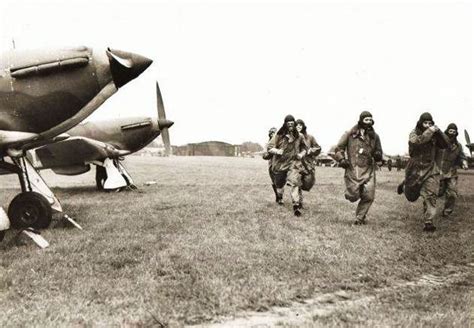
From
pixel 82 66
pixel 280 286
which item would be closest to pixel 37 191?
pixel 82 66

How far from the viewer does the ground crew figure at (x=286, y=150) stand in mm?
9859

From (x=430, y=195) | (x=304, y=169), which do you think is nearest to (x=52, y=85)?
(x=304, y=169)

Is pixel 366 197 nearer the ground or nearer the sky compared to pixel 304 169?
nearer the ground

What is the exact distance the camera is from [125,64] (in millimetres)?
7195

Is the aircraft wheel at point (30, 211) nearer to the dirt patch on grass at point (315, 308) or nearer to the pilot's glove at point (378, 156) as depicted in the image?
the dirt patch on grass at point (315, 308)

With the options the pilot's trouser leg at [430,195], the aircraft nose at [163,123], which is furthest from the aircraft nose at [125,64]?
the aircraft nose at [163,123]

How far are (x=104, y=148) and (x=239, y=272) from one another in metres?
10.8

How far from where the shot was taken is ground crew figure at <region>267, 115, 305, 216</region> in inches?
388

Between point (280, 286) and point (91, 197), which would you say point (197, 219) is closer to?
point (280, 286)

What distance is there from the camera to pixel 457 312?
12.5 ft

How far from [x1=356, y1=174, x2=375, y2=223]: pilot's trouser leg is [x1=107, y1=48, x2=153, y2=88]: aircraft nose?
4474 millimetres

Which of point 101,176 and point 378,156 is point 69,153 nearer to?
point 101,176

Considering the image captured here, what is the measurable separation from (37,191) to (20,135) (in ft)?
7.04

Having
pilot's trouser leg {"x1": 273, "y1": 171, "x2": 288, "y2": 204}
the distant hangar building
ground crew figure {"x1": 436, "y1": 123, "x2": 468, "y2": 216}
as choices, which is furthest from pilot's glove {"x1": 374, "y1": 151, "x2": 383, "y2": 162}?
the distant hangar building
